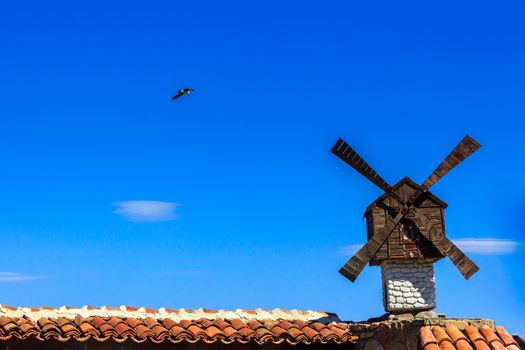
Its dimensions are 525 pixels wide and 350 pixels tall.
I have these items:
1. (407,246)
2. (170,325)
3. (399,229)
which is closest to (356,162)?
(399,229)

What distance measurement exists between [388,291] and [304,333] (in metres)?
1.99

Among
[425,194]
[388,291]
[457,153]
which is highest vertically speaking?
[457,153]

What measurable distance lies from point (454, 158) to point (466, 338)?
14.2ft

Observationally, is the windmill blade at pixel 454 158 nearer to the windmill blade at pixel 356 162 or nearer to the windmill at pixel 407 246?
the windmill at pixel 407 246

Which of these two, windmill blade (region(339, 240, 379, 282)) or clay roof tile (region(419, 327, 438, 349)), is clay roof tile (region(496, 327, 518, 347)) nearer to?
clay roof tile (region(419, 327, 438, 349))

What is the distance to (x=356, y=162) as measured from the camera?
13852 millimetres

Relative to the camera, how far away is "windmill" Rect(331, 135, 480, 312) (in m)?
12.7

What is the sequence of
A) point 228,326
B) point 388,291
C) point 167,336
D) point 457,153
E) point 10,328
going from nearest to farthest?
point 10,328, point 167,336, point 228,326, point 388,291, point 457,153

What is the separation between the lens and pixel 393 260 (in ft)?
42.0

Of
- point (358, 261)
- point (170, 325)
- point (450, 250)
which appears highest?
point (450, 250)

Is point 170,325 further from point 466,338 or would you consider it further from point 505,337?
point 505,337

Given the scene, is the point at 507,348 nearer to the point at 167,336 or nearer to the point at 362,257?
the point at 362,257

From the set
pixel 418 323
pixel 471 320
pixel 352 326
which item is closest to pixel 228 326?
pixel 352 326

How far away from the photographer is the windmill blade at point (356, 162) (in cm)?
1343
